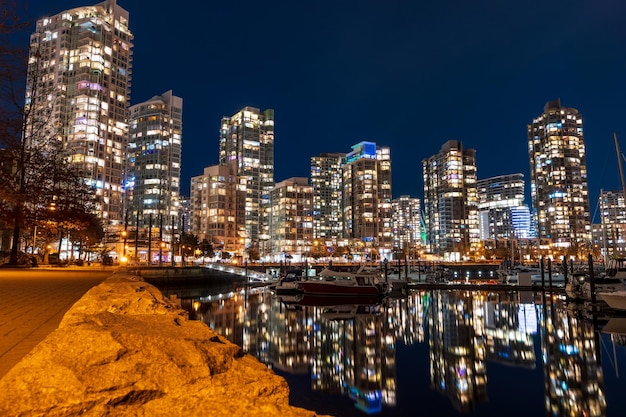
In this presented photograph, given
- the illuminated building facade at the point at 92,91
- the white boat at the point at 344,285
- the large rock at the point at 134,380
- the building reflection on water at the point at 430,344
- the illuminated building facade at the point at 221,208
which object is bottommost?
the building reflection on water at the point at 430,344

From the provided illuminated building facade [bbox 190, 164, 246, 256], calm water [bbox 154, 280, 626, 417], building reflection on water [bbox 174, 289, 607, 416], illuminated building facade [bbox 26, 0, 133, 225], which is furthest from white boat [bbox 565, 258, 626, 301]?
illuminated building facade [bbox 190, 164, 246, 256]

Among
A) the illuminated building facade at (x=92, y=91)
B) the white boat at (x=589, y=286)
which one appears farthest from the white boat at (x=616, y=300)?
the illuminated building facade at (x=92, y=91)

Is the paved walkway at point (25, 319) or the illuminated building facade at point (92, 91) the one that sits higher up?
the illuminated building facade at point (92, 91)

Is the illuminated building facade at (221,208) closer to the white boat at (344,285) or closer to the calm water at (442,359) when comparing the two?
the white boat at (344,285)

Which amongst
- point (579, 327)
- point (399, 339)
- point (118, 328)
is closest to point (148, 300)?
point (118, 328)

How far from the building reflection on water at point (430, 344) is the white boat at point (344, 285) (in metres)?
8.72

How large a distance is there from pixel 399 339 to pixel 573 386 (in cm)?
1011

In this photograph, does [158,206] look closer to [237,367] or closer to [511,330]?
[511,330]

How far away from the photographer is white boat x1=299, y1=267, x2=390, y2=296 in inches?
1949

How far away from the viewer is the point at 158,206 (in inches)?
7815

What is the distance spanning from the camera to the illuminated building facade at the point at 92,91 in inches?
6156

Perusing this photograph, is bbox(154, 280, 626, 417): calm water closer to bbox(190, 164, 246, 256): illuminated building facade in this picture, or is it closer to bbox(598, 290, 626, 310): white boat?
bbox(598, 290, 626, 310): white boat

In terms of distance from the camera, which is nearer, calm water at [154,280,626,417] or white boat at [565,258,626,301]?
calm water at [154,280,626,417]

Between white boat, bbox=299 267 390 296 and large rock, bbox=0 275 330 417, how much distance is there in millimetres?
46405
